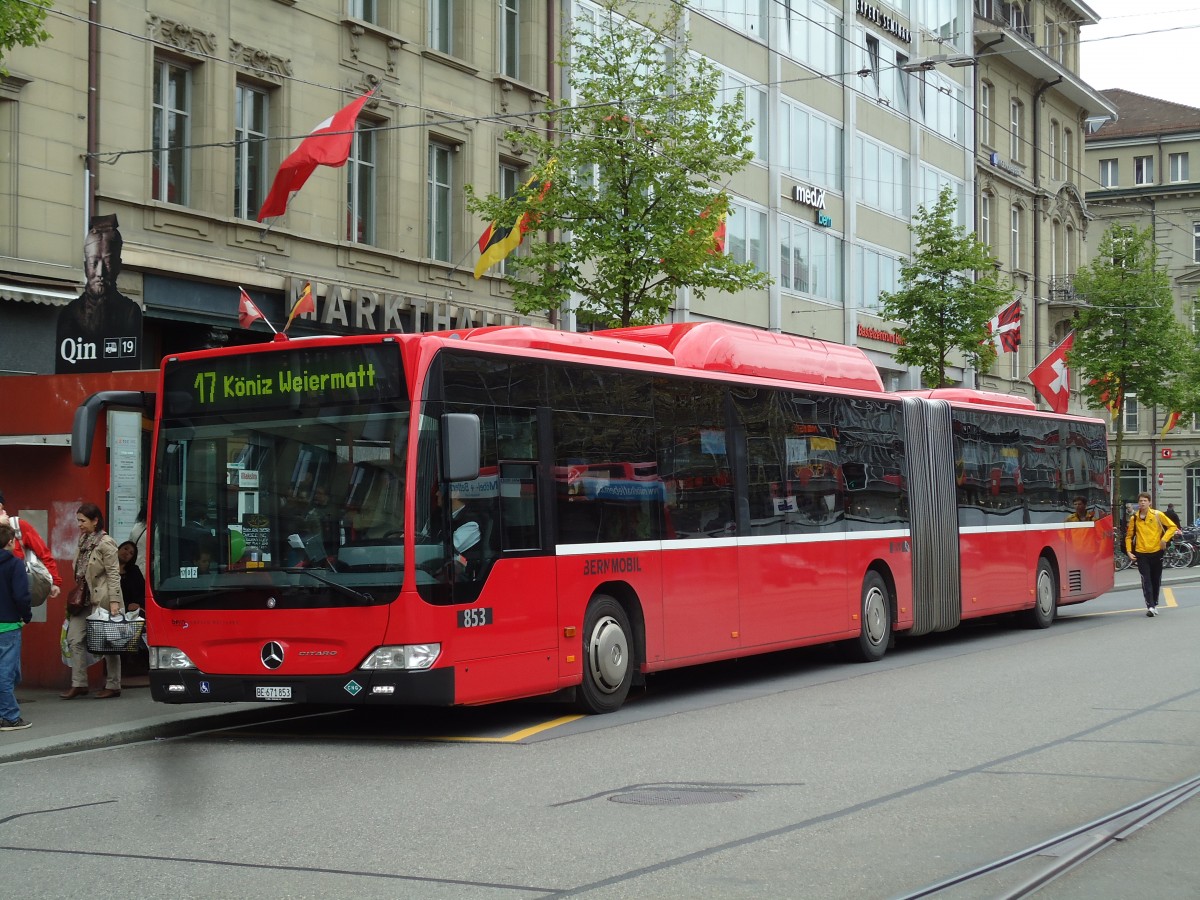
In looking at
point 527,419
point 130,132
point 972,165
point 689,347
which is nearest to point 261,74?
point 130,132

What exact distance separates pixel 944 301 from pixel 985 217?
17287mm

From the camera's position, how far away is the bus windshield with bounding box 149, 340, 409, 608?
36.3 ft

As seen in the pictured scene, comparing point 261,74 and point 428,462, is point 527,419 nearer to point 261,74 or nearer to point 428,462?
point 428,462

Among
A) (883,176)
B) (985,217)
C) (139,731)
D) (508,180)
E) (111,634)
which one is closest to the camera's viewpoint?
(139,731)

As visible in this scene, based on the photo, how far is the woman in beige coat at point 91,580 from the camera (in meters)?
14.1

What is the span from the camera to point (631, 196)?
22141mm

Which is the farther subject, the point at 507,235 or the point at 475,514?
the point at 507,235

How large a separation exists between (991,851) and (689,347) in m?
8.09

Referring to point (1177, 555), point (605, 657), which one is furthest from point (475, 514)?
point (1177, 555)

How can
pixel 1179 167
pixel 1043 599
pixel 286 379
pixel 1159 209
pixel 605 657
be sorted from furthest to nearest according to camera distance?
pixel 1179 167, pixel 1159 209, pixel 1043 599, pixel 605 657, pixel 286 379

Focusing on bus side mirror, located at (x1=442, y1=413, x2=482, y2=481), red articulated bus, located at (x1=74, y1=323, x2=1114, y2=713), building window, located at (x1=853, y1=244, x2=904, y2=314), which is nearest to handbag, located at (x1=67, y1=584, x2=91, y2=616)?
red articulated bus, located at (x1=74, y1=323, x2=1114, y2=713)

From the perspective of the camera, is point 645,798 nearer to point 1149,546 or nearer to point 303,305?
point 303,305

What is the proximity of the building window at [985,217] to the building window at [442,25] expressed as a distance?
92.0 feet

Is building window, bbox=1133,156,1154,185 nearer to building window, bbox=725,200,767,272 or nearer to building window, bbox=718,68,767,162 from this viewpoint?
building window, bbox=718,68,767,162
